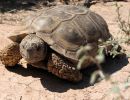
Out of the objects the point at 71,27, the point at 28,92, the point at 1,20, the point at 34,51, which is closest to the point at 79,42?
the point at 71,27

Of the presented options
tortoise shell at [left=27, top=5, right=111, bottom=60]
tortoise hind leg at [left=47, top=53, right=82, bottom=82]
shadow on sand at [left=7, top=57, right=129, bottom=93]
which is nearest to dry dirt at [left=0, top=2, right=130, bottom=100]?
shadow on sand at [left=7, top=57, right=129, bottom=93]

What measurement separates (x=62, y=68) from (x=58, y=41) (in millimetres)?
305

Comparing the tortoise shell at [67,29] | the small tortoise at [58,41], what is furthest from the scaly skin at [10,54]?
the tortoise shell at [67,29]

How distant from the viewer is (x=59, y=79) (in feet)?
14.6

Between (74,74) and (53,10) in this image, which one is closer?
(74,74)

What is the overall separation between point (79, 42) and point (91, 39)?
0.70 feet

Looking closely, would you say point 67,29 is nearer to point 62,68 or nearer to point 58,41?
point 58,41

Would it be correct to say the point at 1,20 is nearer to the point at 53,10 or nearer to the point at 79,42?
the point at 53,10

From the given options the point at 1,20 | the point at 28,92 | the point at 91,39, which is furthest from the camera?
the point at 1,20

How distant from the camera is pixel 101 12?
676cm

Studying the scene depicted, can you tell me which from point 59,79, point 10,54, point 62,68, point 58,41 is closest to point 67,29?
Result: point 58,41

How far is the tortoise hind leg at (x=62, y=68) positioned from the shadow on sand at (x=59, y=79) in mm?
103

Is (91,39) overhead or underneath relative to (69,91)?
overhead

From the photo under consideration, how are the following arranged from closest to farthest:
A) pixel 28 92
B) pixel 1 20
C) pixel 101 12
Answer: pixel 28 92 < pixel 1 20 < pixel 101 12
